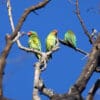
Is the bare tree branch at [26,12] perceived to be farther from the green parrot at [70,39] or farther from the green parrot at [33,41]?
the green parrot at [33,41]

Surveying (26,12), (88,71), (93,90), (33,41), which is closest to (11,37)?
(26,12)

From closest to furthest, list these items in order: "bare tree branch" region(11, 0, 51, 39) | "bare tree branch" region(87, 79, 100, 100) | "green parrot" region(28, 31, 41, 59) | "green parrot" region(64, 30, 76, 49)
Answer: "bare tree branch" region(87, 79, 100, 100)
"bare tree branch" region(11, 0, 51, 39)
"green parrot" region(64, 30, 76, 49)
"green parrot" region(28, 31, 41, 59)

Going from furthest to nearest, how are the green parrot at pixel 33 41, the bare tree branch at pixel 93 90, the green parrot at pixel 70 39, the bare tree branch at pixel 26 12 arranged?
the green parrot at pixel 33 41 → the green parrot at pixel 70 39 → the bare tree branch at pixel 26 12 → the bare tree branch at pixel 93 90

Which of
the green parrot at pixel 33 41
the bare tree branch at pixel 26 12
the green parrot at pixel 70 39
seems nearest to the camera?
the bare tree branch at pixel 26 12

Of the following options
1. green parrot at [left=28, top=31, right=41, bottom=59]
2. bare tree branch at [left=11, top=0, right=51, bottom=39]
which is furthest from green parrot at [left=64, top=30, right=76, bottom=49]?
A: bare tree branch at [left=11, top=0, right=51, bottom=39]

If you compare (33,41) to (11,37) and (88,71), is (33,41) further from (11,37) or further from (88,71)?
(88,71)

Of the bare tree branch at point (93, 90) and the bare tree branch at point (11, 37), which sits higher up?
the bare tree branch at point (11, 37)

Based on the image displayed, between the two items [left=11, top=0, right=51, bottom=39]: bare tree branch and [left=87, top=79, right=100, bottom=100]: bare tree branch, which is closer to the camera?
[left=87, top=79, right=100, bottom=100]: bare tree branch

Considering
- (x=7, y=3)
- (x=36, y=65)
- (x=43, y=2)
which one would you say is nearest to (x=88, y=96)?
(x=36, y=65)

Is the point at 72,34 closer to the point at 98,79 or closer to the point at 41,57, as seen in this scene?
the point at 41,57

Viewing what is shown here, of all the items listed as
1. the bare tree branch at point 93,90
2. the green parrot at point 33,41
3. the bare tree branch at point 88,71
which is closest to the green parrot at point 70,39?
the green parrot at point 33,41

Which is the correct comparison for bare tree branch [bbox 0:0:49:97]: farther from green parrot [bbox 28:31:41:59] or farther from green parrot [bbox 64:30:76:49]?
green parrot [bbox 28:31:41:59]

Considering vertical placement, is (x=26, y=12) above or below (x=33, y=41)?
above

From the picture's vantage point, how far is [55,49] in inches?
196
